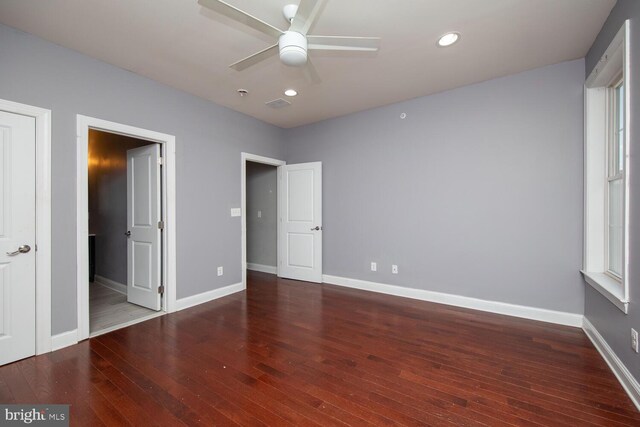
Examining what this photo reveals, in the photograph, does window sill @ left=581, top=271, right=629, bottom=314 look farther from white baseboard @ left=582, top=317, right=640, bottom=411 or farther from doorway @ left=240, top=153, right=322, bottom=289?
doorway @ left=240, top=153, right=322, bottom=289

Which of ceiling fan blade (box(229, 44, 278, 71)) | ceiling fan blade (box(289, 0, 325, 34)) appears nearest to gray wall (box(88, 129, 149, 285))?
ceiling fan blade (box(229, 44, 278, 71))

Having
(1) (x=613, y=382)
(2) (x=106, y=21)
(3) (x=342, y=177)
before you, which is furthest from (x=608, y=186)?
(2) (x=106, y=21)

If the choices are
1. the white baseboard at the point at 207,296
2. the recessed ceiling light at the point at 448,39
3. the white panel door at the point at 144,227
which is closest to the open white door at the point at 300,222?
the white baseboard at the point at 207,296

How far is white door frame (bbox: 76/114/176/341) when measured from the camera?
2670mm

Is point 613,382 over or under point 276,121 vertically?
under

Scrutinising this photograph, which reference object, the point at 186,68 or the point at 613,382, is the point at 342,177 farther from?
the point at 613,382

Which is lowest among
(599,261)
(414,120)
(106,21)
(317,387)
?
(317,387)

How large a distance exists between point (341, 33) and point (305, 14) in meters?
0.86

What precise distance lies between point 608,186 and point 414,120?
2.16 meters

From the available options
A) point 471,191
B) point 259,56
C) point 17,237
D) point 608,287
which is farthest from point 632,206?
point 17,237

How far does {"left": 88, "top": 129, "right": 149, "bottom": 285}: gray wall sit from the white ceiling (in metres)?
1.86

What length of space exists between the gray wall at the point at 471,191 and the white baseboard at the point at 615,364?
360 mm

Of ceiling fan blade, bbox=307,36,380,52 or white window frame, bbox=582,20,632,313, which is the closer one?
ceiling fan blade, bbox=307,36,380,52

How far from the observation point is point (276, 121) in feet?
15.8
